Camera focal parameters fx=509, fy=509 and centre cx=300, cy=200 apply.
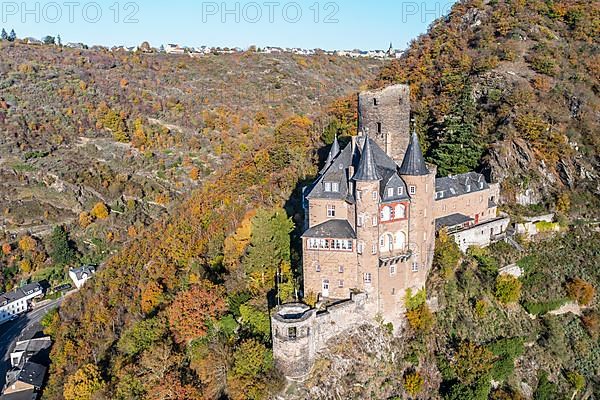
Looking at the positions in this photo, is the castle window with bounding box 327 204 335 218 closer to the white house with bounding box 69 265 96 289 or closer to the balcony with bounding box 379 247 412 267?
the balcony with bounding box 379 247 412 267

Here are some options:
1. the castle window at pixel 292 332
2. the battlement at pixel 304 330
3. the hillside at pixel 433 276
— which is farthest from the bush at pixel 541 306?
the castle window at pixel 292 332

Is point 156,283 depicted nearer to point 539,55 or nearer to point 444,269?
point 444,269

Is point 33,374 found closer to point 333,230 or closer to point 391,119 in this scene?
point 333,230

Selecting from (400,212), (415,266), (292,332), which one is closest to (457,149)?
(415,266)

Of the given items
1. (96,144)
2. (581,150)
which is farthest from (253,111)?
(581,150)

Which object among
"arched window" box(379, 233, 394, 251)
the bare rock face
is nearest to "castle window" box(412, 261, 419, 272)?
"arched window" box(379, 233, 394, 251)

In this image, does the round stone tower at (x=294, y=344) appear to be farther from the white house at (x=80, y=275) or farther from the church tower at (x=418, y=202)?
the white house at (x=80, y=275)
